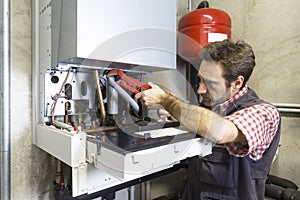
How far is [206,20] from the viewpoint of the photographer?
130 cm

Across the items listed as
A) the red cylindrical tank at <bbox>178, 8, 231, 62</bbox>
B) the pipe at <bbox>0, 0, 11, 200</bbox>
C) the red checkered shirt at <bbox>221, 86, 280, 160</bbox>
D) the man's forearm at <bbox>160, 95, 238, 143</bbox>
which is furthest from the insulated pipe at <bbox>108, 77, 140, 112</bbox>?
the red cylindrical tank at <bbox>178, 8, 231, 62</bbox>

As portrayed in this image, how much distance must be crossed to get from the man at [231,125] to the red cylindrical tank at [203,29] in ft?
1.03

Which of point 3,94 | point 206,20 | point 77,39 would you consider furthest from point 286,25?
point 3,94

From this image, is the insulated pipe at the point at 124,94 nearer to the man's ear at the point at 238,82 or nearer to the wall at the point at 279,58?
the man's ear at the point at 238,82

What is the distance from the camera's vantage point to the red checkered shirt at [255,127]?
2.36 feet

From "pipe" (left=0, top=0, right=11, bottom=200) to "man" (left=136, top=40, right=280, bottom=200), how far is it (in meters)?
0.60

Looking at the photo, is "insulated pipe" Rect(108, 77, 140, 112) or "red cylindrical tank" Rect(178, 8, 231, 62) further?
"red cylindrical tank" Rect(178, 8, 231, 62)

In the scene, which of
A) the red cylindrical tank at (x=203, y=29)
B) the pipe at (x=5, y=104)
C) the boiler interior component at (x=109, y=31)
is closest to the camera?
the boiler interior component at (x=109, y=31)

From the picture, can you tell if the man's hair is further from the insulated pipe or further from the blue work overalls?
the insulated pipe

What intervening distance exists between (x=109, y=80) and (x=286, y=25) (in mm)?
1106

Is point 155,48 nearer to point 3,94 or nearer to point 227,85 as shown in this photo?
point 227,85

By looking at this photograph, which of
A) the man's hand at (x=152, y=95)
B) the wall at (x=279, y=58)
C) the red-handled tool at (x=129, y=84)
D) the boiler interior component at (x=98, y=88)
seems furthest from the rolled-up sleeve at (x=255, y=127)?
the wall at (x=279, y=58)

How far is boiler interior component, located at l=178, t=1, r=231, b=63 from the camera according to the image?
1300mm

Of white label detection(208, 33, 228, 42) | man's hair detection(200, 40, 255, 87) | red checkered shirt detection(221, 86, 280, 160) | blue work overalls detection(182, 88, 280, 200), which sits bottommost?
blue work overalls detection(182, 88, 280, 200)
